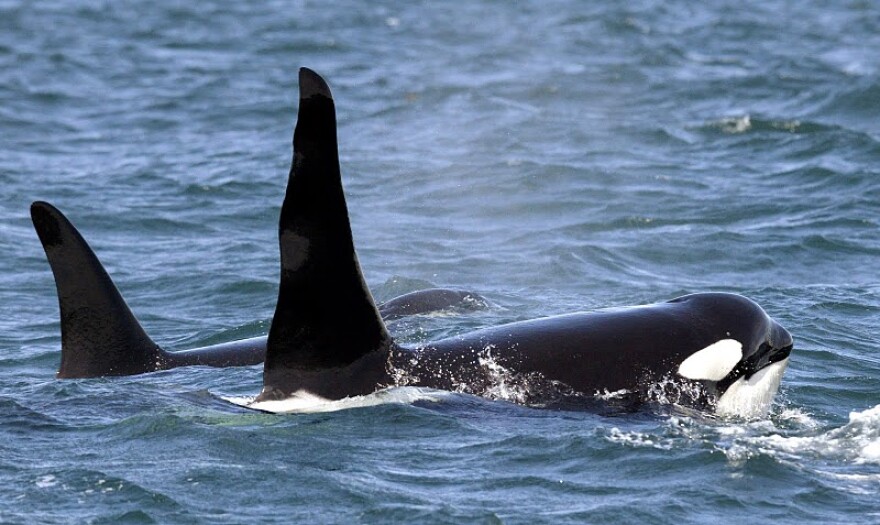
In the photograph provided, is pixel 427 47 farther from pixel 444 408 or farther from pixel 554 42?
pixel 444 408

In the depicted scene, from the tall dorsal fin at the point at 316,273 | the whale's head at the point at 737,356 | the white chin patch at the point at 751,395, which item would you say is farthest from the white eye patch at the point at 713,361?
the tall dorsal fin at the point at 316,273

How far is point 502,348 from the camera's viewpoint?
9016mm

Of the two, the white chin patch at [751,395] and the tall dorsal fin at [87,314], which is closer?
the white chin patch at [751,395]

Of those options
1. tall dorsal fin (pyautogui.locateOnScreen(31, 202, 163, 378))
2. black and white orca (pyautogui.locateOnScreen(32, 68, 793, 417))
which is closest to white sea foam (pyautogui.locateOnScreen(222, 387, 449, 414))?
black and white orca (pyautogui.locateOnScreen(32, 68, 793, 417))

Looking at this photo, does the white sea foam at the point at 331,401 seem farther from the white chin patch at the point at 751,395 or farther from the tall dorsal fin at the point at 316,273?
the white chin patch at the point at 751,395

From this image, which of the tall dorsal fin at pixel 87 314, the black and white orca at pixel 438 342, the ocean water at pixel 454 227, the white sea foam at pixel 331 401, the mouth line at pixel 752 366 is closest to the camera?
the ocean water at pixel 454 227

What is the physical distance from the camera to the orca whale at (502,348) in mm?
8250

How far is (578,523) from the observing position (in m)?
7.33

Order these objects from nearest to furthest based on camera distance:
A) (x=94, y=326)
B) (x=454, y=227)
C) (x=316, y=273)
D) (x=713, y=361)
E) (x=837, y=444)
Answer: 1. (x=316, y=273)
2. (x=837, y=444)
3. (x=713, y=361)
4. (x=94, y=326)
5. (x=454, y=227)

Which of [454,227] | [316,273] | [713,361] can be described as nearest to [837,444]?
[713,361]

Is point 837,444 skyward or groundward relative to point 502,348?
groundward

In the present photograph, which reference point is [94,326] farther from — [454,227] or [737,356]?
[454,227]

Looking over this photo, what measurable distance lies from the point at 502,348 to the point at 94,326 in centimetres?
294

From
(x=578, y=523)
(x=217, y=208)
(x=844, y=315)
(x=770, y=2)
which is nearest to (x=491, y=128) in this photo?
(x=217, y=208)
